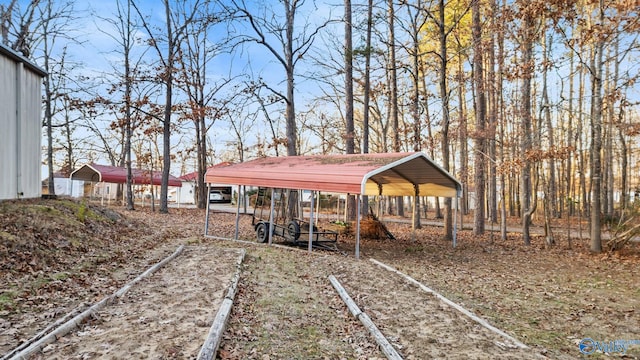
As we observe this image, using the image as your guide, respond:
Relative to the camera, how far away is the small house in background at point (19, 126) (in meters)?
9.77

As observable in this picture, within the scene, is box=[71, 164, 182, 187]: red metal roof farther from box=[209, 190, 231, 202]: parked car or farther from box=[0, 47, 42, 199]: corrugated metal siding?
box=[0, 47, 42, 199]: corrugated metal siding

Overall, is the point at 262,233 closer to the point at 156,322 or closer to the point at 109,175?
the point at 156,322

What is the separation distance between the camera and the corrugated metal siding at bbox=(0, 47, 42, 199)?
977 centimetres

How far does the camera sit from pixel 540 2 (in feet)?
32.9

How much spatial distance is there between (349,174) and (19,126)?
28.8 feet

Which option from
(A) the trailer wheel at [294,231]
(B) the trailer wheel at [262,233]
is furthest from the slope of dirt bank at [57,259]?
(A) the trailer wheel at [294,231]

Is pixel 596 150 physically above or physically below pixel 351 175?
above

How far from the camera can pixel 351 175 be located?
10.4 metres

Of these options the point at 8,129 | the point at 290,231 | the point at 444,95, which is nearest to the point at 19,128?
the point at 8,129

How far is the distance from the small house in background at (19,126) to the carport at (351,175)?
210 inches

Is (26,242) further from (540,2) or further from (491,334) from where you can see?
(540,2)

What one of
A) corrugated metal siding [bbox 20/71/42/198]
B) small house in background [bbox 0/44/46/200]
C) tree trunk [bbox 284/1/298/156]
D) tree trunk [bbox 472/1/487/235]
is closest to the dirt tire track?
small house in background [bbox 0/44/46/200]

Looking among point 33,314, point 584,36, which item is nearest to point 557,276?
point 584,36

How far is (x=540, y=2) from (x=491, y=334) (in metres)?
8.92
